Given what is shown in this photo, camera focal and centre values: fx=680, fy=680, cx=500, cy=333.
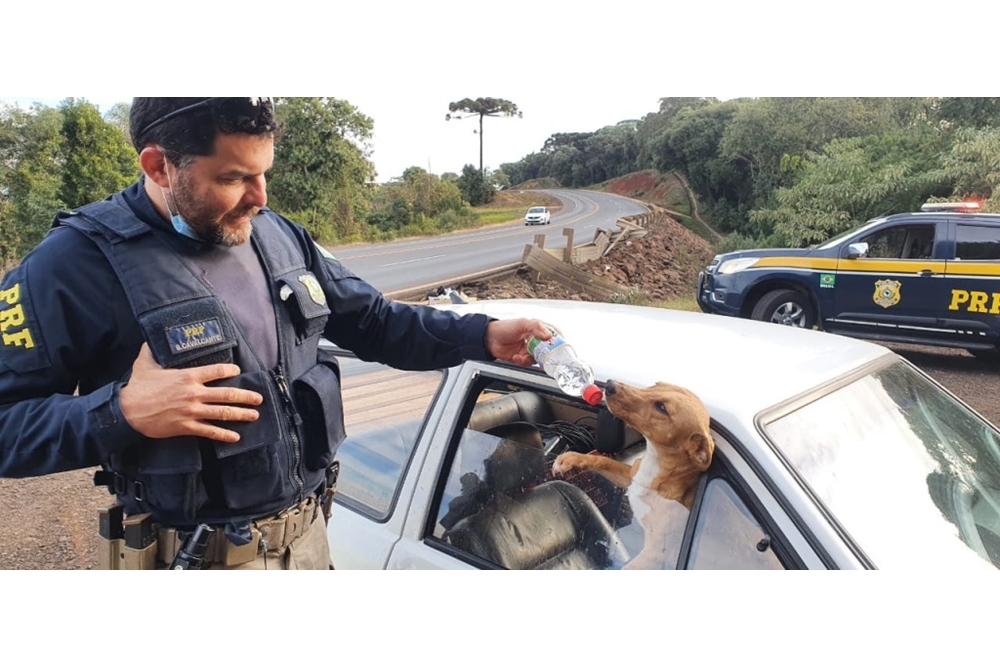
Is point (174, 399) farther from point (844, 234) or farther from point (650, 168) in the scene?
point (844, 234)

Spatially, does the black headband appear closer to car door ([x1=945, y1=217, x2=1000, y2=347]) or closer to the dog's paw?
the dog's paw

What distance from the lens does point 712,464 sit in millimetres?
1164

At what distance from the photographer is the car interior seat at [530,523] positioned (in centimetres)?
140

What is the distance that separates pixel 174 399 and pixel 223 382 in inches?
3.6

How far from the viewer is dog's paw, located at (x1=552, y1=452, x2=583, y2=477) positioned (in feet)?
4.75

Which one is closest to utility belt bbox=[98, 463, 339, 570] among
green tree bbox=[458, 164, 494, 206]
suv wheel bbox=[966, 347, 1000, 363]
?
green tree bbox=[458, 164, 494, 206]

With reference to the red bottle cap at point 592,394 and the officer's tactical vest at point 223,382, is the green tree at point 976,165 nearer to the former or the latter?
the red bottle cap at point 592,394

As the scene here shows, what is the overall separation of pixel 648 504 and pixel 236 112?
99 centimetres

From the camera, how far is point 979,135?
3.44 meters

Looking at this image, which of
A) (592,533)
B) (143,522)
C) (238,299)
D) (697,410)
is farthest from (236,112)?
(592,533)

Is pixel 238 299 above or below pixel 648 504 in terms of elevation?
above

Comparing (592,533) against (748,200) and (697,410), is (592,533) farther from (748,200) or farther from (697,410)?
(748,200)

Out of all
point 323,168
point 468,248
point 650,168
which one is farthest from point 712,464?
point 650,168

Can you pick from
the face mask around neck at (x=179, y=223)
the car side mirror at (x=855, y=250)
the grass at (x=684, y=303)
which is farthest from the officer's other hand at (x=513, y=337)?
the car side mirror at (x=855, y=250)
